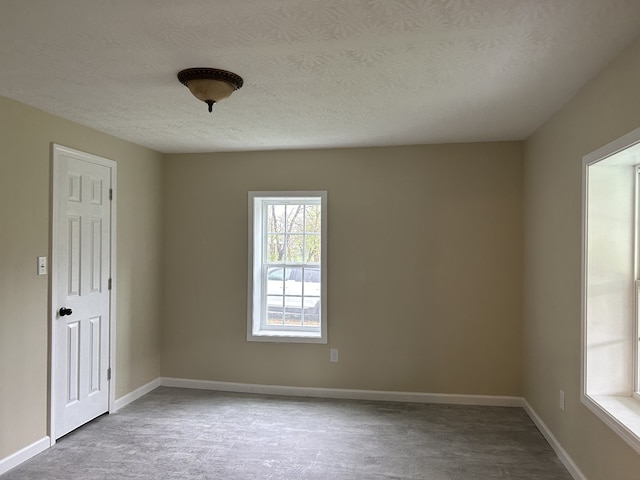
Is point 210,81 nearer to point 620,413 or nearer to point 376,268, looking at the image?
point 376,268

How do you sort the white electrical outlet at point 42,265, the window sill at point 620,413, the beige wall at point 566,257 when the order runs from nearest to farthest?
the window sill at point 620,413 < the beige wall at point 566,257 < the white electrical outlet at point 42,265

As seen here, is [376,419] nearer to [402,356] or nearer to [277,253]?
[402,356]

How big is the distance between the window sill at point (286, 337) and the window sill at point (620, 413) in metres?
2.32

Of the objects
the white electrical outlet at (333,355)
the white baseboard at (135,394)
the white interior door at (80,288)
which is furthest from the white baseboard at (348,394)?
the white interior door at (80,288)

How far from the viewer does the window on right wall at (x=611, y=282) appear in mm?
2492

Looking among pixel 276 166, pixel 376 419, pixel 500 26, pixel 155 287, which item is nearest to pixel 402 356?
pixel 376 419

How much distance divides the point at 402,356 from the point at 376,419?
0.67m

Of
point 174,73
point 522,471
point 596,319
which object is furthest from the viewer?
point 522,471

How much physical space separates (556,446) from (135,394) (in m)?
3.50

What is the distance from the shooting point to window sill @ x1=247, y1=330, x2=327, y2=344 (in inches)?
168

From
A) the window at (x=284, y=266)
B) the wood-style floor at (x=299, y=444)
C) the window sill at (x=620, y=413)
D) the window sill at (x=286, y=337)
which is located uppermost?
the window at (x=284, y=266)

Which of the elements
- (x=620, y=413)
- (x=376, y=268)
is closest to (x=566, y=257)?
(x=620, y=413)

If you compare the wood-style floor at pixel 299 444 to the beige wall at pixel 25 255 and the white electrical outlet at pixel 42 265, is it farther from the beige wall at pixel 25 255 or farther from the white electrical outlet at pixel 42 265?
A: the white electrical outlet at pixel 42 265

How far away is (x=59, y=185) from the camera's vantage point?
3.21 metres
